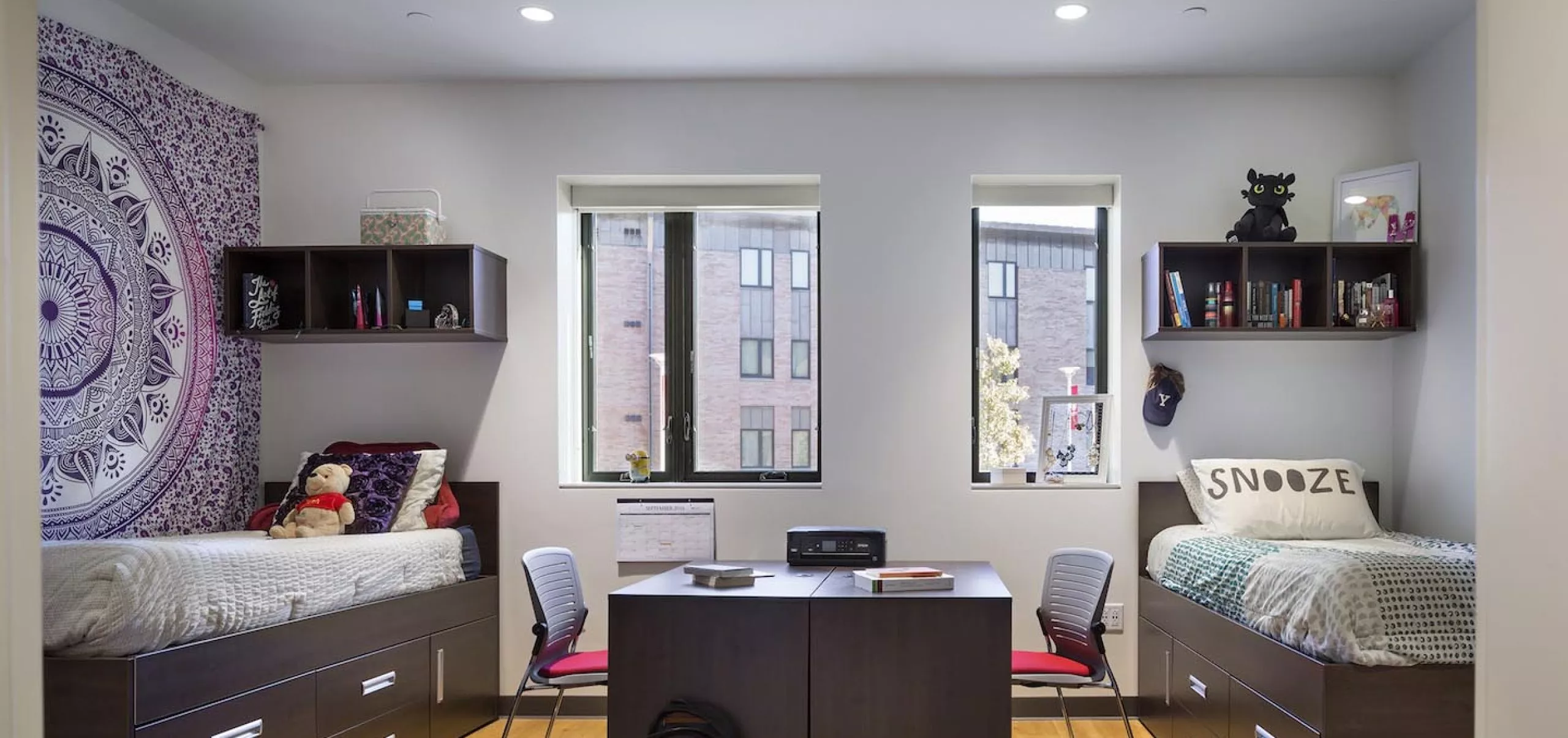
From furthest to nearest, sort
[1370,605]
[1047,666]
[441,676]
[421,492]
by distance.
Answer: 1. [421,492]
2. [441,676]
3. [1047,666]
4. [1370,605]

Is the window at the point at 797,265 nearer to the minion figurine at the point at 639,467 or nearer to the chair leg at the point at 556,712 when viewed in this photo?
the minion figurine at the point at 639,467

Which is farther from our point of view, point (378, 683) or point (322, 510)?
point (322, 510)

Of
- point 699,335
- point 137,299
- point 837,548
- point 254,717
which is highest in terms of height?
point 137,299

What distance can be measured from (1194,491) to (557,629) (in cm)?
266

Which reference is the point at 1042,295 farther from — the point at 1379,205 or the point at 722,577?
the point at 722,577

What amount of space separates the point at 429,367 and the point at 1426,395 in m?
4.16

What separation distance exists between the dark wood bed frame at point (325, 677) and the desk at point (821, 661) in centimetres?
110

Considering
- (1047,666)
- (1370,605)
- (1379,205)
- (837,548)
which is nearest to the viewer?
(1370,605)

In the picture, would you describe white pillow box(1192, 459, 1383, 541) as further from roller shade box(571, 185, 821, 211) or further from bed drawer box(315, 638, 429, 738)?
bed drawer box(315, 638, 429, 738)

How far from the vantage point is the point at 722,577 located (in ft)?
9.66

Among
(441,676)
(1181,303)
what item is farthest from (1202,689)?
(441,676)

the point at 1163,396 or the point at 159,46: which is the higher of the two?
the point at 159,46

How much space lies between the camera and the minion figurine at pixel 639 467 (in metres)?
4.45

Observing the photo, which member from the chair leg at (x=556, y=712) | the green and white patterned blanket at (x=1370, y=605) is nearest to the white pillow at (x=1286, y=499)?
the green and white patterned blanket at (x=1370, y=605)
